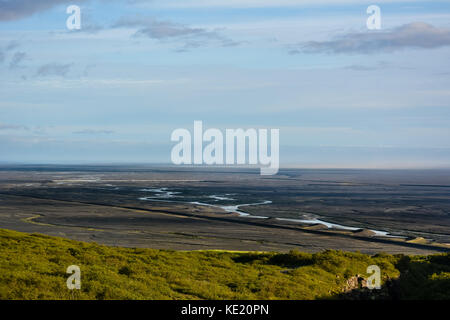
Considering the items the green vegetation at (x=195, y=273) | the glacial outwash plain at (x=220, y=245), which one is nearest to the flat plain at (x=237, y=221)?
the glacial outwash plain at (x=220, y=245)

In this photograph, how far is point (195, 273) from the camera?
24453 mm

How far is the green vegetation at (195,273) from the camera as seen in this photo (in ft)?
59.8

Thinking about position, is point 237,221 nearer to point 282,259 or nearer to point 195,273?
point 282,259

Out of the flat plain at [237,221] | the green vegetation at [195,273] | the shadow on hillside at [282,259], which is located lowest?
the flat plain at [237,221]

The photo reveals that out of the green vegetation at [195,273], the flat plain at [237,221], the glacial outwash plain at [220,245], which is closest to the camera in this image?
the green vegetation at [195,273]

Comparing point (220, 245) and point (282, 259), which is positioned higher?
point (282, 259)

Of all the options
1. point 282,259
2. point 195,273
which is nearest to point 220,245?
point 282,259

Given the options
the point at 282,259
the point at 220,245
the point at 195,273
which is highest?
the point at 195,273

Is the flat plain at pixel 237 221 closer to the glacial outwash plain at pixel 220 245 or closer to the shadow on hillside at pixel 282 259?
the glacial outwash plain at pixel 220 245

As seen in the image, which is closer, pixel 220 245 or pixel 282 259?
pixel 282 259

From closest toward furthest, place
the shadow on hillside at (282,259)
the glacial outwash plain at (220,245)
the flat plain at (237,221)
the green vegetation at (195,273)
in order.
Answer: the green vegetation at (195,273)
the glacial outwash plain at (220,245)
the shadow on hillside at (282,259)
the flat plain at (237,221)

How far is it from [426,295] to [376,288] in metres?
2.23

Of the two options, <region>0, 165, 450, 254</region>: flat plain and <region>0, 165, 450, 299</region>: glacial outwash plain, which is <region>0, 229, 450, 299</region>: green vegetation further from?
<region>0, 165, 450, 254</region>: flat plain
